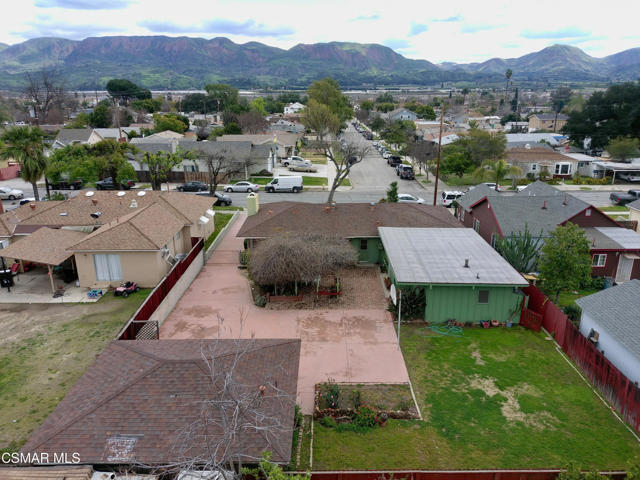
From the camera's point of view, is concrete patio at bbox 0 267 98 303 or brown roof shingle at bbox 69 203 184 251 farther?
brown roof shingle at bbox 69 203 184 251

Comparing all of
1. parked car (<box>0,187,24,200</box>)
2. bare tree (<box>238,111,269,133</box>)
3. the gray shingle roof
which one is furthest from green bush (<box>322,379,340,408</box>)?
bare tree (<box>238,111,269,133</box>)

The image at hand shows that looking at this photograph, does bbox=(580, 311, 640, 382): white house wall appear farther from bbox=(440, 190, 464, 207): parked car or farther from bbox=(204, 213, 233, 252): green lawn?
bbox=(440, 190, 464, 207): parked car

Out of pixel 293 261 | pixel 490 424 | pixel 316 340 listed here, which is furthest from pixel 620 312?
pixel 293 261

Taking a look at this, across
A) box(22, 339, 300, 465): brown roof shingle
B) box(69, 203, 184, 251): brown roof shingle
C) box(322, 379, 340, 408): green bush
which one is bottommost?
box(322, 379, 340, 408): green bush

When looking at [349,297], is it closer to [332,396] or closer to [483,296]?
[483,296]

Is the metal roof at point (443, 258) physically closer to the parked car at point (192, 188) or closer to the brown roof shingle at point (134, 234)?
the brown roof shingle at point (134, 234)

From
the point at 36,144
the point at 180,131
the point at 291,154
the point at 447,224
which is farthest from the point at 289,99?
the point at 447,224

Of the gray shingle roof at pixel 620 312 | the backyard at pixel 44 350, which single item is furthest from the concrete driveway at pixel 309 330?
the gray shingle roof at pixel 620 312
